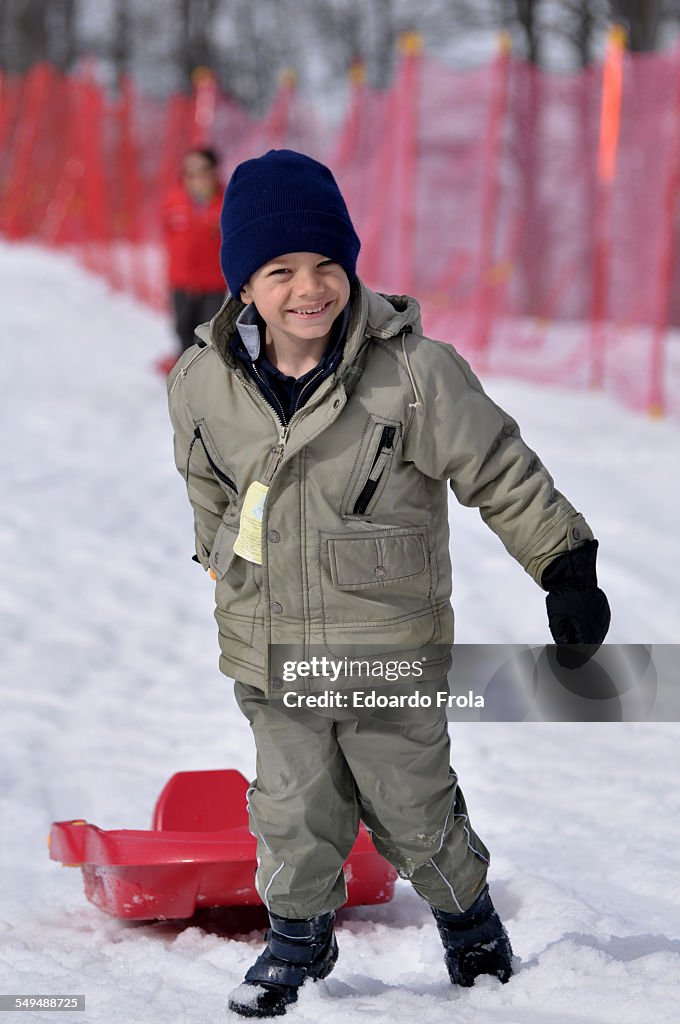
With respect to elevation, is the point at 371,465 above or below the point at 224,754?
above

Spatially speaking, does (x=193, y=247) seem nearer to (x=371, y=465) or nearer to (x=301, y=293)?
(x=301, y=293)

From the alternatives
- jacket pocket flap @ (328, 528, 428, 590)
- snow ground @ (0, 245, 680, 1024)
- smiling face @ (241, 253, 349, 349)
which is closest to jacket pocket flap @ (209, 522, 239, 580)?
jacket pocket flap @ (328, 528, 428, 590)

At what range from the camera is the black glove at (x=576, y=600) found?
7.02 ft

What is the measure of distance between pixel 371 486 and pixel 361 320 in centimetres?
29

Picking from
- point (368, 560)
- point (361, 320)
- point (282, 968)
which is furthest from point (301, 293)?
point (282, 968)

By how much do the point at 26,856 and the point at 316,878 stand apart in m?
1.18

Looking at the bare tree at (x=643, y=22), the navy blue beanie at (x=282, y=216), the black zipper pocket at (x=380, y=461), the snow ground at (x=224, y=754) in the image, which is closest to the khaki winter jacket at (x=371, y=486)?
the black zipper pocket at (x=380, y=461)

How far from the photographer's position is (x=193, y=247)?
8.76m

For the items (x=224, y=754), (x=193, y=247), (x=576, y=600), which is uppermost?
(x=193, y=247)

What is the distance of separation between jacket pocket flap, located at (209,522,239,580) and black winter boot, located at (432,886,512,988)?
0.80 metres

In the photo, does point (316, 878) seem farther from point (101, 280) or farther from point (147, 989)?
point (101, 280)

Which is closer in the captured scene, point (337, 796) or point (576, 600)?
point (576, 600)

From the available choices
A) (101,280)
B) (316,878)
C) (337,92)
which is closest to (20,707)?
(316,878)

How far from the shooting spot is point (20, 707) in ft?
13.5
